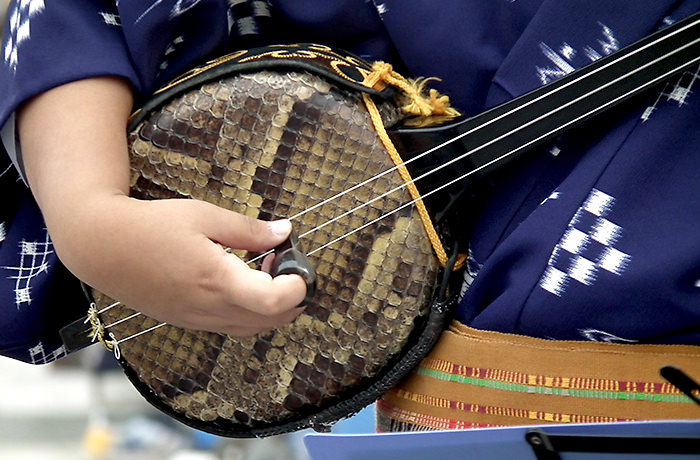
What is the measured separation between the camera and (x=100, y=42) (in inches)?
26.0

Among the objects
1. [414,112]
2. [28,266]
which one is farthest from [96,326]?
[414,112]

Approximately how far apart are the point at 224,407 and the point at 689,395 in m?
0.38

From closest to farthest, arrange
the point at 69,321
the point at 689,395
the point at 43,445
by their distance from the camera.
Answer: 1. the point at 689,395
2. the point at 69,321
3. the point at 43,445

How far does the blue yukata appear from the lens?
58 centimetres

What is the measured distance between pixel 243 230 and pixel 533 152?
23 centimetres

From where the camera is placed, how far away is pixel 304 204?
2.20ft

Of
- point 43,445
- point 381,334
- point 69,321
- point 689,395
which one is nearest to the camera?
point 689,395

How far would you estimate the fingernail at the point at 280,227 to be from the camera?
24.4 inches

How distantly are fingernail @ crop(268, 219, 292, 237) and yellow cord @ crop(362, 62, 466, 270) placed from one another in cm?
10

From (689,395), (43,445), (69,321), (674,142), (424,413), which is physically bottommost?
(43,445)

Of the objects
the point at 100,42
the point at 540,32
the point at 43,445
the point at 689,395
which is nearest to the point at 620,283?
the point at 689,395

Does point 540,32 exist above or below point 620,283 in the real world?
above

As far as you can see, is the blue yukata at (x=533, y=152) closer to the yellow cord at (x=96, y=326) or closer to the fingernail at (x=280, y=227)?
the yellow cord at (x=96, y=326)

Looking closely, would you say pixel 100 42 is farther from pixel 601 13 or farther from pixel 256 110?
pixel 601 13
